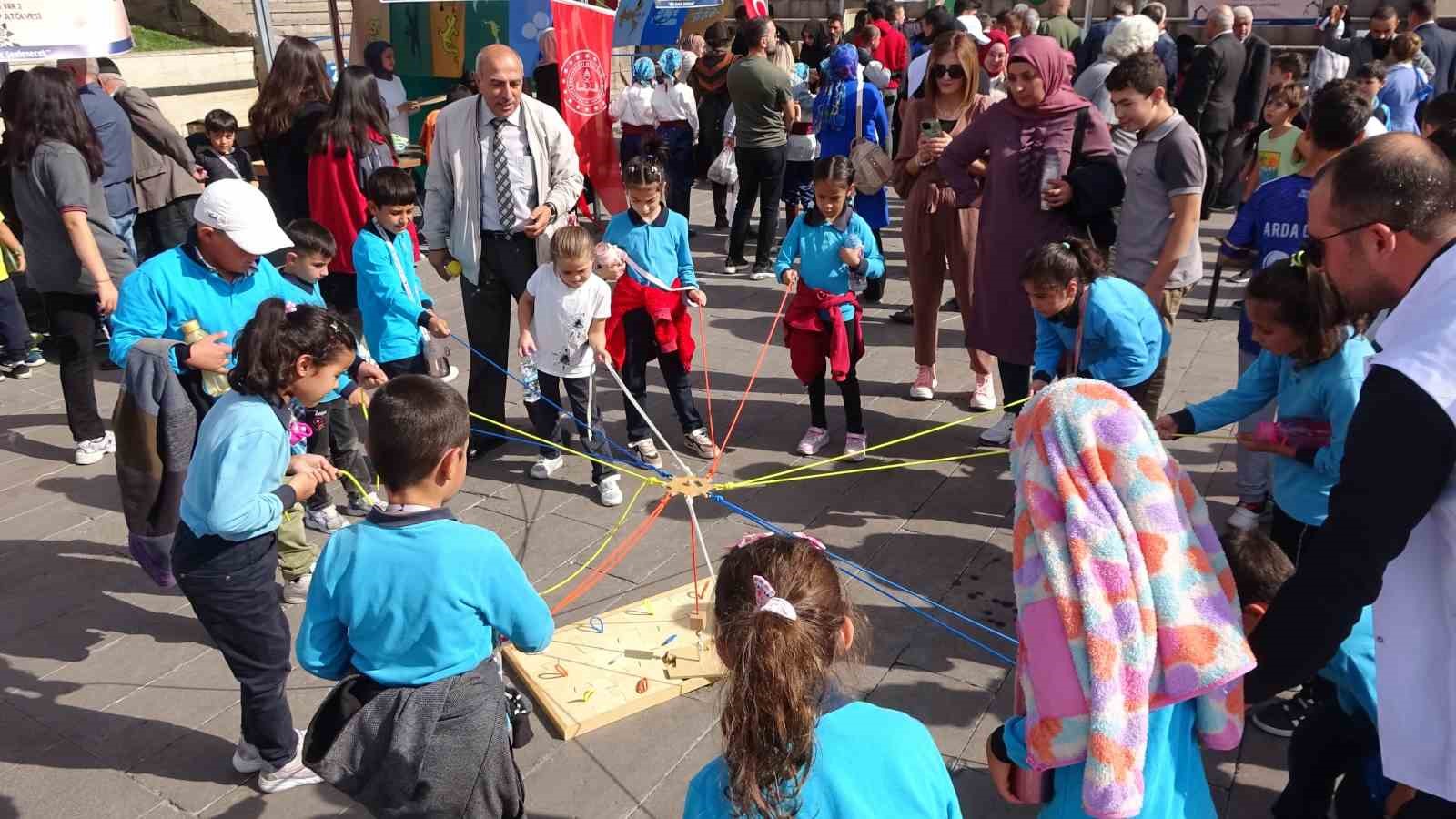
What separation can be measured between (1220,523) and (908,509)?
1.38m

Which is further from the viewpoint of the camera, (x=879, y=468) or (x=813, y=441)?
(x=813, y=441)

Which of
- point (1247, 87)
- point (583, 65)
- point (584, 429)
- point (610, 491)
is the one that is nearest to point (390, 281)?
point (584, 429)

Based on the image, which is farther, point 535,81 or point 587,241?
point 535,81

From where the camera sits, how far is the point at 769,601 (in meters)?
1.76

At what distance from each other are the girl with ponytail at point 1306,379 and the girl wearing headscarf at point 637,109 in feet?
22.5

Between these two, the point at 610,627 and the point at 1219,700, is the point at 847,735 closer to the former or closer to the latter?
the point at 1219,700

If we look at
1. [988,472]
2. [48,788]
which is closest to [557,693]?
[48,788]

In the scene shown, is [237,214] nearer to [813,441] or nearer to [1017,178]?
[813,441]

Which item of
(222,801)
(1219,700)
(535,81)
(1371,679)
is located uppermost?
(535,81)

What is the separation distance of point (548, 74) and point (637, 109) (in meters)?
1.31

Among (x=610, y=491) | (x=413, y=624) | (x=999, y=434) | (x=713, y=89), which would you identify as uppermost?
(x=713, y=89)

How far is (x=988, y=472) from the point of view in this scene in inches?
211

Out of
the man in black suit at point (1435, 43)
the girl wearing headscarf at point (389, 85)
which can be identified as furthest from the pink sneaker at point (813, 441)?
the man in black suit at point (1435, 43)

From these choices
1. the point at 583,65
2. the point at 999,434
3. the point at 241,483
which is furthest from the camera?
the point at 583,65
